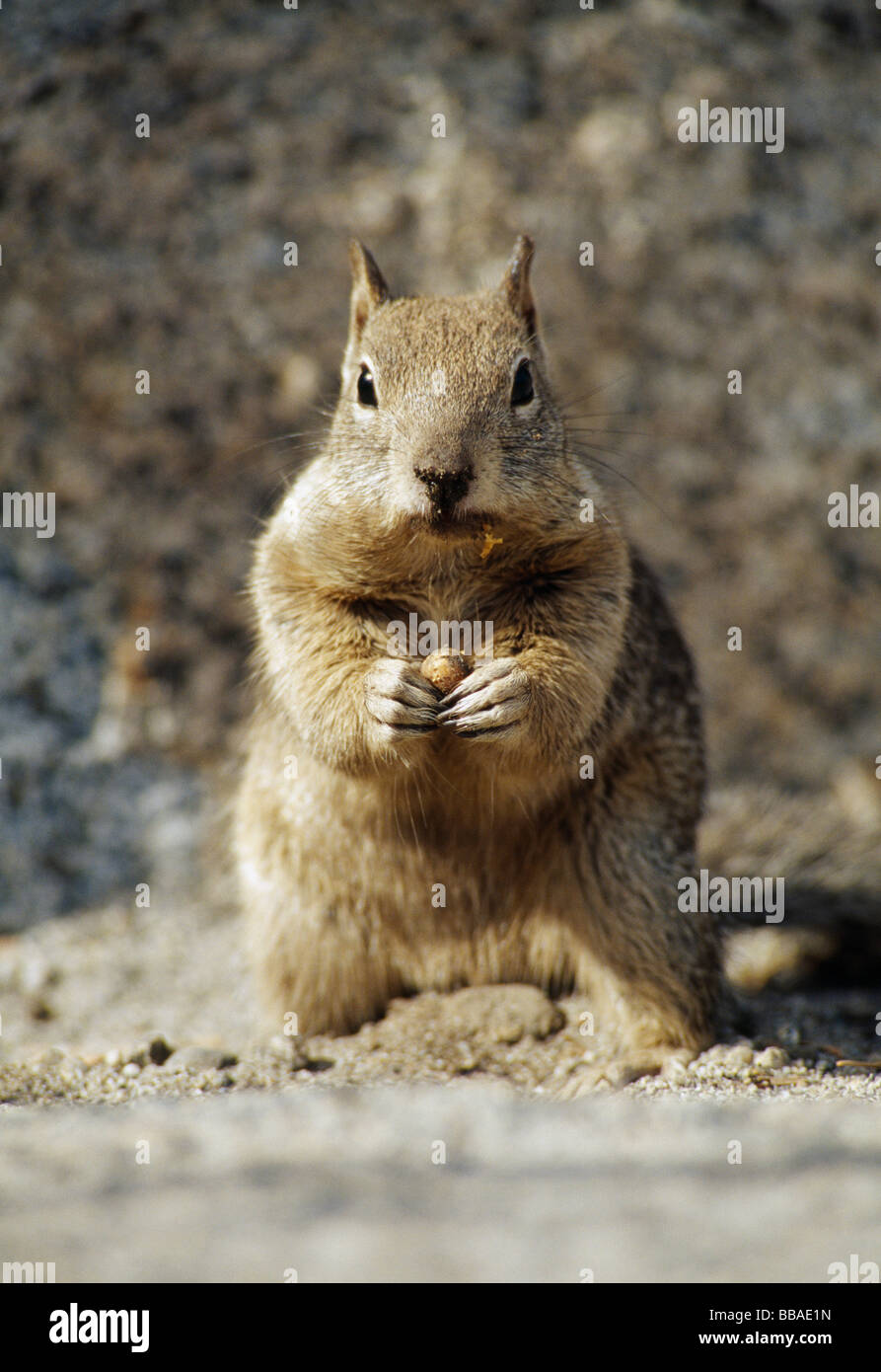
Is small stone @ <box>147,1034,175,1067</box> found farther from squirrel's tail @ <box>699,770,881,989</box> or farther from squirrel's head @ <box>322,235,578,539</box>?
squirrel's tail @ <box>699,770,881,989</box>

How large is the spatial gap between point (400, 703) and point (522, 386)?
95 centimetres

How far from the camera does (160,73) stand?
673 centimetres

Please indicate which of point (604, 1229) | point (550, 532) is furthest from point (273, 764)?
point (604, 1229)

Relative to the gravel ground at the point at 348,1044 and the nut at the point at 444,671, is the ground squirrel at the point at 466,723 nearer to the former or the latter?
the nut at the point at 444,671

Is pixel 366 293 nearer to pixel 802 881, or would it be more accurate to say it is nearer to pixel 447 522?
pixel 447 522

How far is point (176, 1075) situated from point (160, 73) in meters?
4.94

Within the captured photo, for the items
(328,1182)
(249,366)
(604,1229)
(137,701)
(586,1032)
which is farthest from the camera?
(249,366)

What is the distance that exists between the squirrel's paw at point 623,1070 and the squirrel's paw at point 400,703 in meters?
1.04

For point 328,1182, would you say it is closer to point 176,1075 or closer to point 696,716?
point 176,1075

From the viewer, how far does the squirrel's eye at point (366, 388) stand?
12.9ft

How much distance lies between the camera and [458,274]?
6.92m
